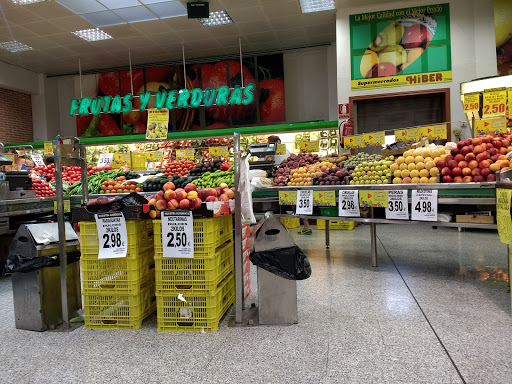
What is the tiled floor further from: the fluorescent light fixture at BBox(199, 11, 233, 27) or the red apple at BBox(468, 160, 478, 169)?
the fluorescent light fixture at BBox(199, 11, 233, 27)

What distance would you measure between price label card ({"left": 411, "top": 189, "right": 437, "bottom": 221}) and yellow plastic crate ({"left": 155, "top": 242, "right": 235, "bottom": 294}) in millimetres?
2141

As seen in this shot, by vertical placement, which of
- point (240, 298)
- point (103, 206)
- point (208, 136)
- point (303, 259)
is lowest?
point (240, 298)

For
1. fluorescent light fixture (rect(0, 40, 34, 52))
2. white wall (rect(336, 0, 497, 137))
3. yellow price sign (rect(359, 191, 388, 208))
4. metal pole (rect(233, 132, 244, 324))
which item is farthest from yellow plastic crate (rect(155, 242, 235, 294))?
fluorescent light fixture (rect(0, 40, 34, 52))

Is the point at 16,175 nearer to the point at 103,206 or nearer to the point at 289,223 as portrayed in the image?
the point at 103,206

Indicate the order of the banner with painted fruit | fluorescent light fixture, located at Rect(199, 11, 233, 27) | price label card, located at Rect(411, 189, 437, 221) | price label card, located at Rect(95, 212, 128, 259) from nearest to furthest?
price label card, located at Rect(95, 212, 128, 259) < price label card, located at Rect(411, 189, 437, 221) < the banner with painted fruit < fluorescent light fixture, located at Rect(199, 11, 233, 27)

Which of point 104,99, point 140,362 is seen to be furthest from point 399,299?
point 104,99

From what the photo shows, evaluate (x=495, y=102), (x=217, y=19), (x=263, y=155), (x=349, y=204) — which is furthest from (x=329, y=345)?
(x=217, y=19)

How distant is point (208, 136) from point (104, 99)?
9.83ft

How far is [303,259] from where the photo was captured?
2719mm

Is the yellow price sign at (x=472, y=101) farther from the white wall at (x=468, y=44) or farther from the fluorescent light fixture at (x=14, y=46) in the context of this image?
the fluorescent light fixture at (x=14, y=46)

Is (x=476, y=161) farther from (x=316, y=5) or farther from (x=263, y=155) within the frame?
(x=316, y=5)

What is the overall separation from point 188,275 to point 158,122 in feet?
16.2

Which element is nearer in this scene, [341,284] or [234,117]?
[341,284]

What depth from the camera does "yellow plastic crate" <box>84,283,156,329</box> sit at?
2.71 m
